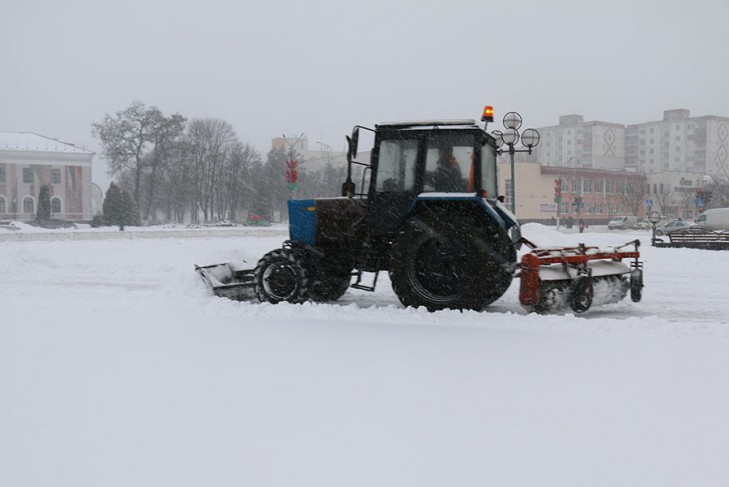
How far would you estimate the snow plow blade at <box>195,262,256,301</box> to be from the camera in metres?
8.76

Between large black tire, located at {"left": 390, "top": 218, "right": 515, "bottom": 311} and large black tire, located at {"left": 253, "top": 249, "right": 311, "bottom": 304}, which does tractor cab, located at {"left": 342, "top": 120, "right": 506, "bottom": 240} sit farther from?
large black tire, located at {"left": 253, "top": 249, "right": 311, "bottom": 304}

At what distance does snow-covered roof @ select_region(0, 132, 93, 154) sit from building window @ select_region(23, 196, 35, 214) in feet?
16.5

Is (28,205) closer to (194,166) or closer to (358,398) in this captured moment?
(194,166)

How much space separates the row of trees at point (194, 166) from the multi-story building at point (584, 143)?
5914cm

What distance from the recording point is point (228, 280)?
942cm

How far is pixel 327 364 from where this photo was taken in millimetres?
5180

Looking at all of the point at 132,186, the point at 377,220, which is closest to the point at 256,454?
the point at 377,220

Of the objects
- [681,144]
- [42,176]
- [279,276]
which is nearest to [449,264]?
[279,276]

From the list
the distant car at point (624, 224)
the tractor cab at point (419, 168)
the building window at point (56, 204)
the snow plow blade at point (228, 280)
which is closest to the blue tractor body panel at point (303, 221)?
the tractor cab at point (419, 168)

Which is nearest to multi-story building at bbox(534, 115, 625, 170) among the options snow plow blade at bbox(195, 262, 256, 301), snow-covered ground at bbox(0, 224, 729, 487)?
snow plow blade at bbox(195, 262, 256, 301)

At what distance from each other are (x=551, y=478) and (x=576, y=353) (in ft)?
8.42

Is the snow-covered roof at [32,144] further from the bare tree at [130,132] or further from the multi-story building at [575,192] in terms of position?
the multi-story building at [575,192]

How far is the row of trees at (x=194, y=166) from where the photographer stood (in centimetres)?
6019

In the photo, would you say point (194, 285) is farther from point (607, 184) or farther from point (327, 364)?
point (607, 184)
